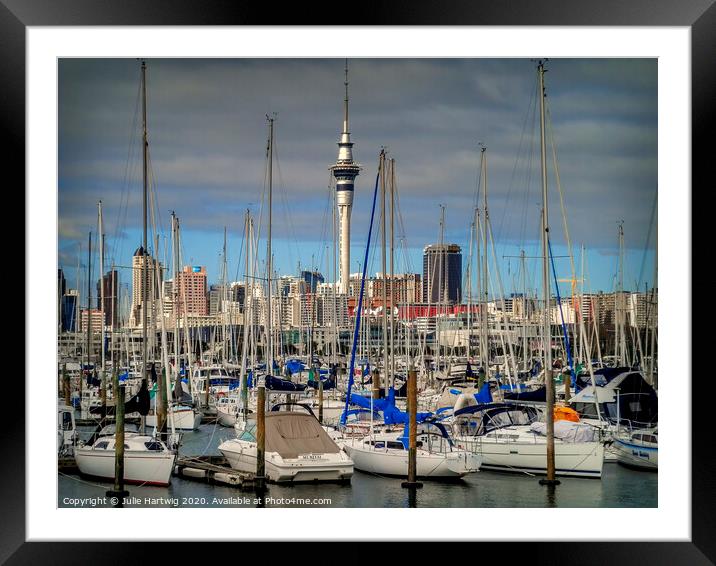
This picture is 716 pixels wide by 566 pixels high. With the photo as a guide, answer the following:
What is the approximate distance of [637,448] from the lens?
1459cm

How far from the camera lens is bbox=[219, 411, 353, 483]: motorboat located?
44.1 feet

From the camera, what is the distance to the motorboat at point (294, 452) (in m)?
13.4

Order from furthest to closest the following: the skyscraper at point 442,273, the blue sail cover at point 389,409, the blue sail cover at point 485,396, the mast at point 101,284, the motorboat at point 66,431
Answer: the skyscraper at point 442,273, the blue sail cover at point 485,396, the blue sail cover at point 389,409, the mast at point 101,284, the motorboat at point 66,431

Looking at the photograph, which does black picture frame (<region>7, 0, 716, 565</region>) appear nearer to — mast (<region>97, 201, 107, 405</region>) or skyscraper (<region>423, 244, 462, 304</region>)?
mast (<region>97, 201, 107, 405</region>)

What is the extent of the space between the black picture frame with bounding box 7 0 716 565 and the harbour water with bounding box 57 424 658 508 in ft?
7.77

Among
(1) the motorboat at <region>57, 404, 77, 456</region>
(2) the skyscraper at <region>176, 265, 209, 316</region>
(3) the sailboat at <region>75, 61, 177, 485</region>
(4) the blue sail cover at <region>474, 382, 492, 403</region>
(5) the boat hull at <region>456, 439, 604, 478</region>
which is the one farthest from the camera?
(2) the skyscraper at <region>176, 265, 209, 316</region>

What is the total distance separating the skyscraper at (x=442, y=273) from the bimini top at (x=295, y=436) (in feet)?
31.3

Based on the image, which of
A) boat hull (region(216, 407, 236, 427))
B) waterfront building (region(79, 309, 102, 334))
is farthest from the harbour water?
boat hull (region(216, 407, 236, 427))

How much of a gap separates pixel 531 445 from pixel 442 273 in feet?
47.4
